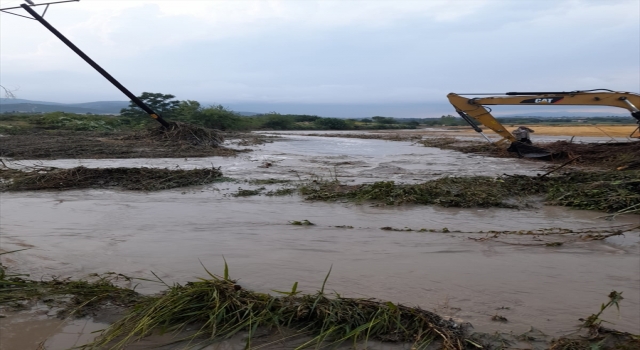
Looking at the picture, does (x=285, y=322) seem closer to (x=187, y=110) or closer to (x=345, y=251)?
(x=345, y=251)

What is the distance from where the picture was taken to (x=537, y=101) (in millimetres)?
12789

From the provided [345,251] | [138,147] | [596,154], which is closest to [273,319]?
[345,251]

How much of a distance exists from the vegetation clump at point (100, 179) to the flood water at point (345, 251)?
1.37ft

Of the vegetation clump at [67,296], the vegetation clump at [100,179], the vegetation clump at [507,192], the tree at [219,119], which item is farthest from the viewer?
the tree at [219,119]

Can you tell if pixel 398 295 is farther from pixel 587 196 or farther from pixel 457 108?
pixel 457 108

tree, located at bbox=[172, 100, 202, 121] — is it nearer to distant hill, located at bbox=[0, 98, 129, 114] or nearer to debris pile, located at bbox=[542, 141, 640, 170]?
distant hill, located at bbox=[0, 98, 129, 114]

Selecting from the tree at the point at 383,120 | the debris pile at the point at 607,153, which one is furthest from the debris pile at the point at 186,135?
the tree at the point at 383,120

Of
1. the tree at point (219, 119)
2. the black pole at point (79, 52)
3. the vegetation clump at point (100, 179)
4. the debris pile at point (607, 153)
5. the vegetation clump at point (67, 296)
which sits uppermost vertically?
the black pole at point (79, 52)

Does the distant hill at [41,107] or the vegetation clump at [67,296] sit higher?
the distant hill at [41,107]

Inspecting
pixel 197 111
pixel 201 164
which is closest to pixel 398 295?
pixel 201 164

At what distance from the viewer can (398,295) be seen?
3.50 m

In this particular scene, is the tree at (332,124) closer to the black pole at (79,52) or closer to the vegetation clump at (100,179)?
the black pole at (79,52)

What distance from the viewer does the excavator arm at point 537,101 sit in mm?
11703

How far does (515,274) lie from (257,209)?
3.80 meters
